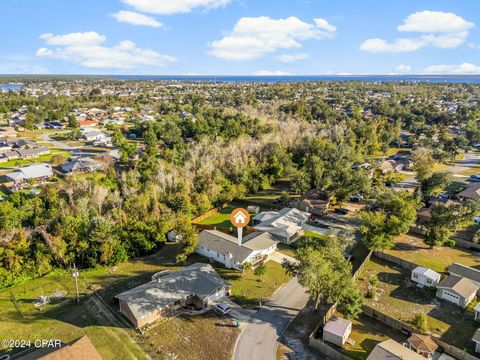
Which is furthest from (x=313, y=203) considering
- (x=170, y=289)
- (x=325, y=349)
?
(x=325, y=349)

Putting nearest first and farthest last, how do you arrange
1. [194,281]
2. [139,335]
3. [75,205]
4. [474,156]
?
[139,335]
[194,281]
[75,205]
[474,156]

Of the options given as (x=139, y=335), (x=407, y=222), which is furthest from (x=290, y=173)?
(x=139, y=335)

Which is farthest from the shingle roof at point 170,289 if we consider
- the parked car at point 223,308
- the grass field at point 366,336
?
the grass field at point 366,336

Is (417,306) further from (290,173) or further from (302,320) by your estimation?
(290,173)

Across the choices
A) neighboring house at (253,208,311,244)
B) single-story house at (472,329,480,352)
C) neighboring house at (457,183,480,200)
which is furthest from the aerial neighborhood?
neighboring house at (457,183,480,200)

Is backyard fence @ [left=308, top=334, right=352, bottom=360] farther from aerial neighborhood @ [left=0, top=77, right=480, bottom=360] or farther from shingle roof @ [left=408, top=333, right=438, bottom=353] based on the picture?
shingle roof @ [left=408, top=333, right=438, bottom=353]

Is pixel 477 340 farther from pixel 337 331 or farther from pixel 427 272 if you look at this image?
pixel 337 331
